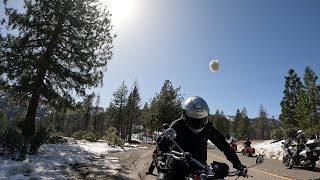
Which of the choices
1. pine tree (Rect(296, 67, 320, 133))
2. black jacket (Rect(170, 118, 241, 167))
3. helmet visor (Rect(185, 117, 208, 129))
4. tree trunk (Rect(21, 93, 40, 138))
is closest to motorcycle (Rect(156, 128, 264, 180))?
black jacket (Rect(170, 118, 241, 167))

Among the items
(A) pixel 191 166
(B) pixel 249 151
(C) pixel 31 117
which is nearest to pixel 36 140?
(C) pixel 31 117

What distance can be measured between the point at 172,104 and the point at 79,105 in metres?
39.0

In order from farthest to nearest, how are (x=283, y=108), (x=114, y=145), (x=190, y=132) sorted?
(x=283, y=108) → (x=114, y=145) → (x=190, y=132)

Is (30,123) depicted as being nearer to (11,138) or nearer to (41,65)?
(41,65)

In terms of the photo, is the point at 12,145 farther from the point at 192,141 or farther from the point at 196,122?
the point at 196,122

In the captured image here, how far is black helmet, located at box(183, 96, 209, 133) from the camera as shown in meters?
4.63

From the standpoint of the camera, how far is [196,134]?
5.03 meters

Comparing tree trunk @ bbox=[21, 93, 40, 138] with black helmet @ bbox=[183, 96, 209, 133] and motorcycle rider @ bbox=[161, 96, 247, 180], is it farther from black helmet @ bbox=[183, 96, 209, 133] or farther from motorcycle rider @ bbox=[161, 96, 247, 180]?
black helmet @ bbox=[183, 96, 209, 133]

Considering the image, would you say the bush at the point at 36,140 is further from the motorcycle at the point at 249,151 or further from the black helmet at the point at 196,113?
the motorcycle at the point at 249,151

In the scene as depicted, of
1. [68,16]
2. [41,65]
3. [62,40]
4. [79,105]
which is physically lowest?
[79,105]

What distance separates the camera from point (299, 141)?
18094mm

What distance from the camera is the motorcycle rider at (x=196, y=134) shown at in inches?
182

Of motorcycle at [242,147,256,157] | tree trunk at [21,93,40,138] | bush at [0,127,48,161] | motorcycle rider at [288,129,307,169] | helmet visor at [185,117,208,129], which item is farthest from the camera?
motorcycle at [242,147,256,157]

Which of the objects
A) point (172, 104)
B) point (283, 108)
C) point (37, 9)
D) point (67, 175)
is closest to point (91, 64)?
point (37, 9)
